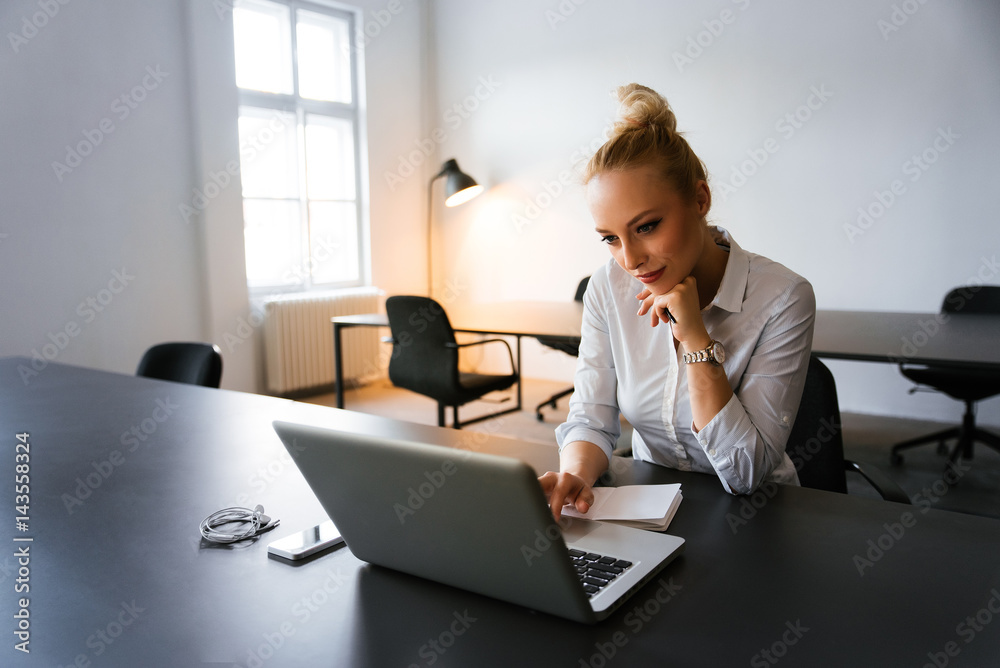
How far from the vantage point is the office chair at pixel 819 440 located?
Result: 1.58m

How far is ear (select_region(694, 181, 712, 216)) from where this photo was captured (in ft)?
4.49

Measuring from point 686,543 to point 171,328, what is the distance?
4.23 m

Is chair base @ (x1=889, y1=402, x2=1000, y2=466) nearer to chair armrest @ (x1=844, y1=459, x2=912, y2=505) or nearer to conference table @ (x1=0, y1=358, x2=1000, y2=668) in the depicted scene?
chair armrest @ (x1=844, y1=459, x2=912, y2=505)

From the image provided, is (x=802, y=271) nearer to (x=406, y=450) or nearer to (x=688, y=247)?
(x=688, y=247)

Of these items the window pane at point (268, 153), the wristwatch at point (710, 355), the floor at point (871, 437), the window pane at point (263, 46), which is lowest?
the floor at point (871, 437)

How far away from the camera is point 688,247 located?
1.33 metres

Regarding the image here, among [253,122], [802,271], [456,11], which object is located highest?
[456,11]

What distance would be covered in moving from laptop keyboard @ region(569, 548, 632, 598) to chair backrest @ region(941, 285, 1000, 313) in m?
3.31

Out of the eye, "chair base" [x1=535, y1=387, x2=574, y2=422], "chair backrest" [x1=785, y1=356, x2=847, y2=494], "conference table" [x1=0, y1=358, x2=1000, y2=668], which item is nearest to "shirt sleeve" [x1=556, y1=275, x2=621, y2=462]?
"conference table" [x1=0, y1=358, x2=1000, y2=668]

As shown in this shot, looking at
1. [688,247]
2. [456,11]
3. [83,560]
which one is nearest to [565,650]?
[83,560]

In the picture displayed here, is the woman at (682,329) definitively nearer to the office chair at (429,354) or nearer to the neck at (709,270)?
the neck at (709,270)

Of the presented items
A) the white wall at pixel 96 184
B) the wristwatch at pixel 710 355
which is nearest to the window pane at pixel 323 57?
the white wall at pixel 96 184

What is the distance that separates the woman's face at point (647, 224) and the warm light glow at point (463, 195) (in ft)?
13.5

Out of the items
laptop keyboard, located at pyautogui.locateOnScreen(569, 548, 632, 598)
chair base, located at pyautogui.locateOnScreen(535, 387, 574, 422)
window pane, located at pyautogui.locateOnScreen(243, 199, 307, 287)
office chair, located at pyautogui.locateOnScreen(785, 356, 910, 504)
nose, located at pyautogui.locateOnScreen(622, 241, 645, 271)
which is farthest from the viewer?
window pane, located at pyautogui.locateOnScreen(243, 199, 307, 287)
